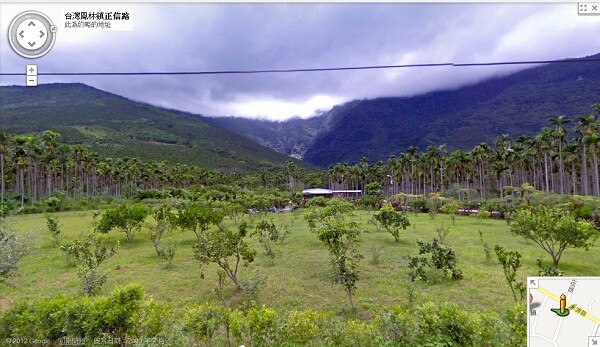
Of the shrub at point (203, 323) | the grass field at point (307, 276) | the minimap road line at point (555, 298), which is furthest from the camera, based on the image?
the grass field at point (307, 276)

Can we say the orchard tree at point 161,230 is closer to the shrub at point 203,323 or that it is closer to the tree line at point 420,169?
the shrub at point 203,323

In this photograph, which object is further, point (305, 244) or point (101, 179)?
point (101, 179)

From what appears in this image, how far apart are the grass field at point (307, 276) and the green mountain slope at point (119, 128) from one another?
338 feet

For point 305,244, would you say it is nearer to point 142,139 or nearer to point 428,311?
point 428,311

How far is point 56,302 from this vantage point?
5.63 meters

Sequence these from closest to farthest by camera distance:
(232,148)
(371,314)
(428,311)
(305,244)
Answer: (428,311) < (371,314) < (305,244) < (232,148)

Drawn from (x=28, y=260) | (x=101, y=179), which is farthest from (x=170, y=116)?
(x=28, y=260)

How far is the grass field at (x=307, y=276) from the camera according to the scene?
9.63 m

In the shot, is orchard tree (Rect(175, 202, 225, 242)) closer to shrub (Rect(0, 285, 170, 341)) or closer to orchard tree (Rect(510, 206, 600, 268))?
shrub (Rect(0, 285, 170, 341))

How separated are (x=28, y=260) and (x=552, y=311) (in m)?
20.8

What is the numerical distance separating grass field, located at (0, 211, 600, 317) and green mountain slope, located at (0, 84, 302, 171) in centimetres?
10299

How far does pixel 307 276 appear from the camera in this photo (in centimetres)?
1200

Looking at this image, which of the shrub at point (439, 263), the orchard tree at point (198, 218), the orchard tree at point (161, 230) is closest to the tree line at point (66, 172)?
the orchard tree at point (161, 230)

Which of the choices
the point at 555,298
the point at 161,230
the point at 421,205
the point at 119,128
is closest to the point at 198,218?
the point at 161,230
